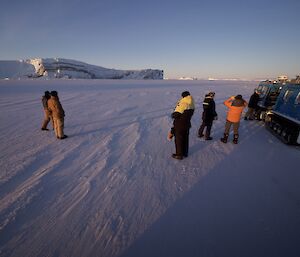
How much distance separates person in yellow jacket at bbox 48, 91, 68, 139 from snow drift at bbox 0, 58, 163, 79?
6114 inches

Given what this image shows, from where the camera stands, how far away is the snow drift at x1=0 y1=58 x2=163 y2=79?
152913mm

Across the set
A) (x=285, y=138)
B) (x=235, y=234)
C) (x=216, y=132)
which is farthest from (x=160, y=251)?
(x=285, y=138)

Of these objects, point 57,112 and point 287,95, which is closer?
point 57,112

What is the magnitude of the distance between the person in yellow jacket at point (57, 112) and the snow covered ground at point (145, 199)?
43cm

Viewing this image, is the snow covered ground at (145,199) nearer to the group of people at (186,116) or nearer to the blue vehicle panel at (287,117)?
the group of people at (186,116)

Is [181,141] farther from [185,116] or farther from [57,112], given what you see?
[57,112]

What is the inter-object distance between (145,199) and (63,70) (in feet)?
553

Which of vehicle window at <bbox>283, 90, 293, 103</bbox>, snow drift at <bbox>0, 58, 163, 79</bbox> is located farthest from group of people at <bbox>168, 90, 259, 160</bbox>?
snow drift at <bbox>0, 58, 163, 79</bbox>

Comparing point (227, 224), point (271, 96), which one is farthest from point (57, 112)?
point (271, 96)

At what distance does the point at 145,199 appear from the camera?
3750 millimetres

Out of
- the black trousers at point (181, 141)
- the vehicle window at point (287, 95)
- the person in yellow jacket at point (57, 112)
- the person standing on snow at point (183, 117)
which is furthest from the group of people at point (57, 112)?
the vehicle window at point (287, 95)

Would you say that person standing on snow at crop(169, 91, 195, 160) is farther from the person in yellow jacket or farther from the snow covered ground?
the person in yellow jacket

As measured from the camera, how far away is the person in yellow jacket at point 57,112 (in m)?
6.40

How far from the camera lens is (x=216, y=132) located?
26.9ft
